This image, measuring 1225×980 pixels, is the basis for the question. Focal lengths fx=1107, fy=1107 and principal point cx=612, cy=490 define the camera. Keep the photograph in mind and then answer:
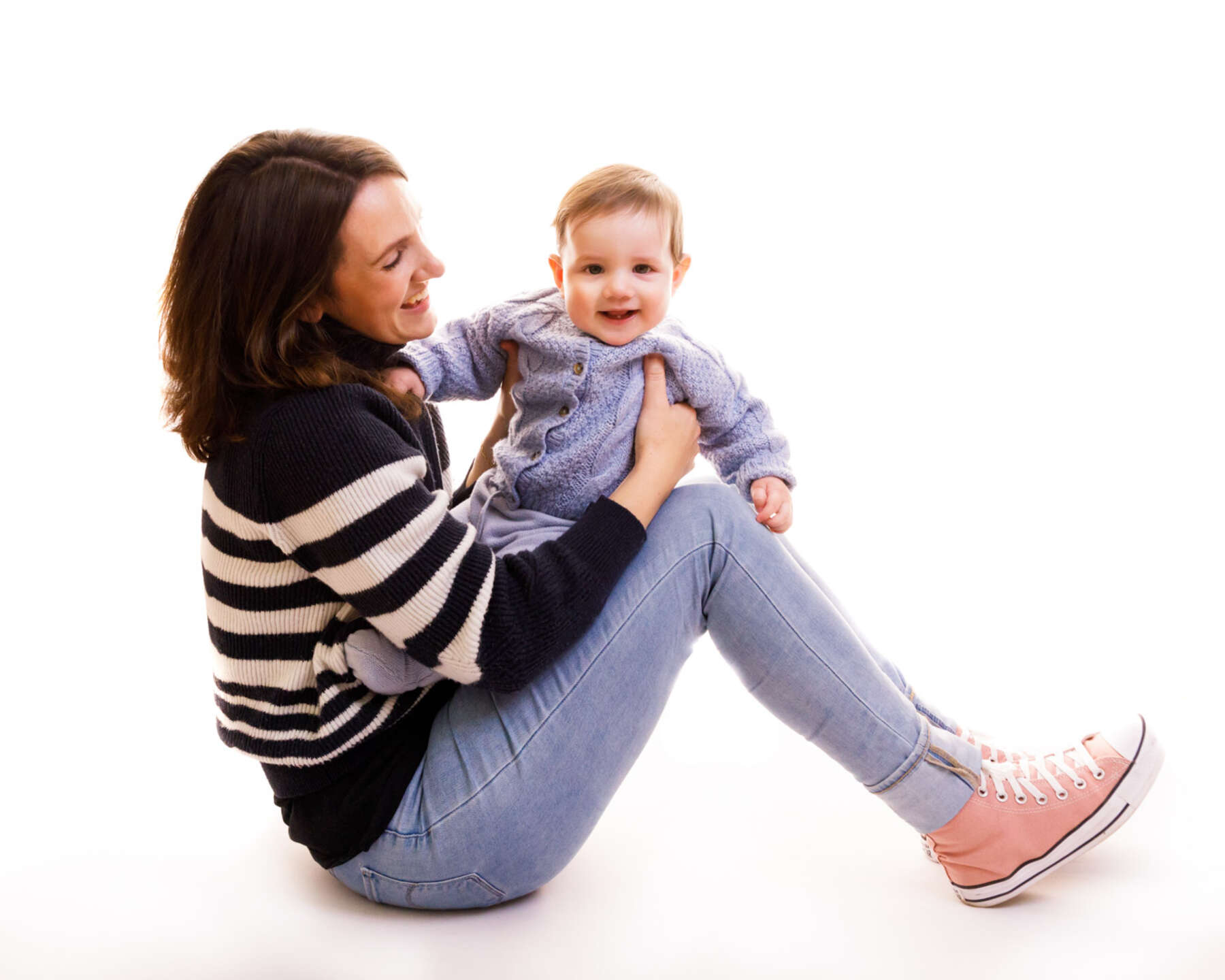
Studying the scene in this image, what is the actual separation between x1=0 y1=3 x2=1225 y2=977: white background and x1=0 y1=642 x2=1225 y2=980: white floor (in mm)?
168

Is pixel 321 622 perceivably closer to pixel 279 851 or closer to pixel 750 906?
pixel 279 851

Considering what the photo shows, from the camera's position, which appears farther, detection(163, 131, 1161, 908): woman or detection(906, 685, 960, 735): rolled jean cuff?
detection(906, 685, 960, 735): rolled jean cuff

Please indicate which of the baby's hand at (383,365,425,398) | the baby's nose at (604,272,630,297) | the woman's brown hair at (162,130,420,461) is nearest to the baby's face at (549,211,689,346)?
the baby's nose at (604,272,630,297)

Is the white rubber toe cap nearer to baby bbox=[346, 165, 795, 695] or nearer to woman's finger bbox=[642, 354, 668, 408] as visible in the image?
baby bbox=[346, 165, 795, 695]

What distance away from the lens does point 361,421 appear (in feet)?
4.41

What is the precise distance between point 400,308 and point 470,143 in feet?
5.43

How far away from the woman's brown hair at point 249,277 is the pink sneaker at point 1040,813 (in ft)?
3.56

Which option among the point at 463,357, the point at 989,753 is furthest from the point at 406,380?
the point at 989,753

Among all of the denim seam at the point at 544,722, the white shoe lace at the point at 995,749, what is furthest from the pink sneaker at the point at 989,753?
the denim seam at the point at 544,722

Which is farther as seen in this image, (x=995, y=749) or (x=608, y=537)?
(x=995, y=749)

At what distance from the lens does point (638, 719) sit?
149cm

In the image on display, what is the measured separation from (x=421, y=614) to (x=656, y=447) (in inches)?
17.9

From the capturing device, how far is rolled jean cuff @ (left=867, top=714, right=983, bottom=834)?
5.12 feet

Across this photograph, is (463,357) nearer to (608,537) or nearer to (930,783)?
(608,537)
